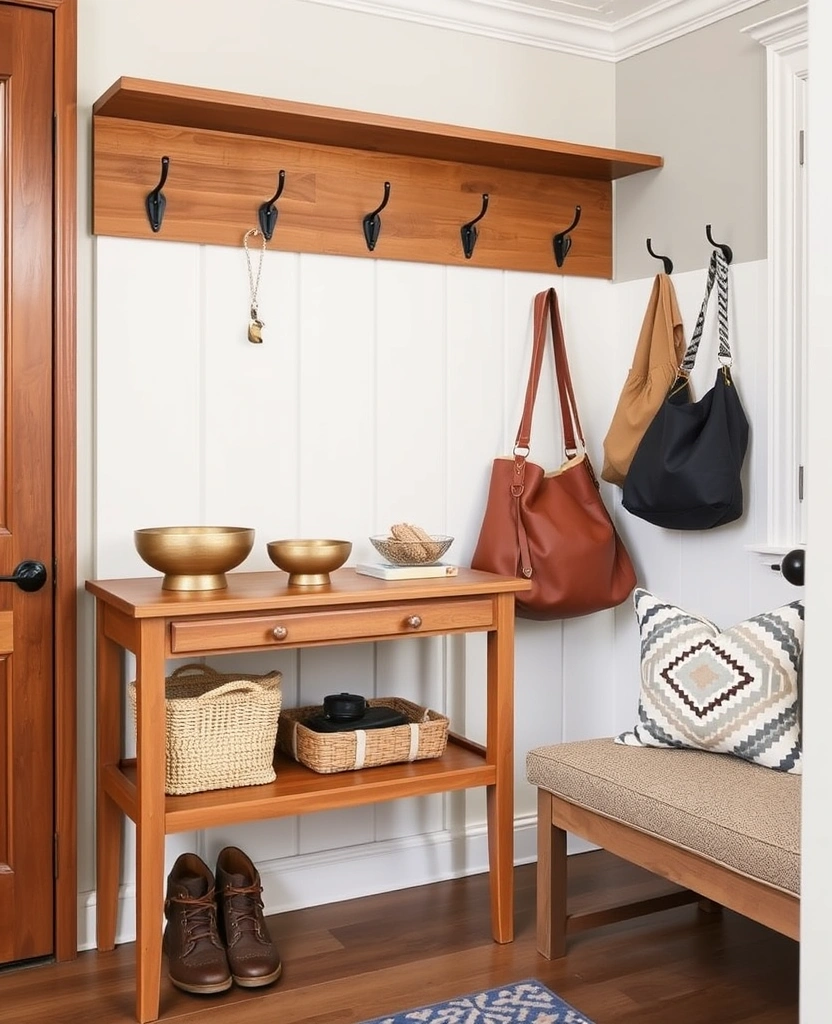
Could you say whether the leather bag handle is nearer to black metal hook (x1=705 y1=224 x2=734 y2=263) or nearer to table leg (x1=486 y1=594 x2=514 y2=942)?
black metal hook (x1=705 y1=224 x2=734 y2=263)

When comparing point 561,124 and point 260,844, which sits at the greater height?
point 561,124

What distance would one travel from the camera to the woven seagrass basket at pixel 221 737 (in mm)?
2277

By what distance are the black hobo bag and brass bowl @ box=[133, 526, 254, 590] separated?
103cm

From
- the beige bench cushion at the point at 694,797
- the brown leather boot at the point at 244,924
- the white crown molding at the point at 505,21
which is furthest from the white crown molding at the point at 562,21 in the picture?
the brown leather boot at the point at 244,924

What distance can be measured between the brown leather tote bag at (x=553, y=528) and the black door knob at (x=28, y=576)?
1.09 metres

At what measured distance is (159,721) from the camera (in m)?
2.18

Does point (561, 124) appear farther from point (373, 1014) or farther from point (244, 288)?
point (373, 1014)

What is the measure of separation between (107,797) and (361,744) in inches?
22.9

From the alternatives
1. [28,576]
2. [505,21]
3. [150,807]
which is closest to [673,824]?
[150,807]

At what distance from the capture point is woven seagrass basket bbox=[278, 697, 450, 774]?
243cm

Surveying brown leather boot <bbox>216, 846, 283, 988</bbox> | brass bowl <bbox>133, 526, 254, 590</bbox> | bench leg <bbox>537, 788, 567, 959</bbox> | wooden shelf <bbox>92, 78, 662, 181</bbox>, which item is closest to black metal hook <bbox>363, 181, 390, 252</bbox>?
wooden shelf <bbox>92, 78, 662, 181</bbox>

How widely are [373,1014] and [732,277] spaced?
1.90m

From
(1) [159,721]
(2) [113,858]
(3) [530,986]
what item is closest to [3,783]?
(2) [113,858]

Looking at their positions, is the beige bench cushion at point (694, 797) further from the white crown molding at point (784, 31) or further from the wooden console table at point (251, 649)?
the white crown molding at point (784, 31)
